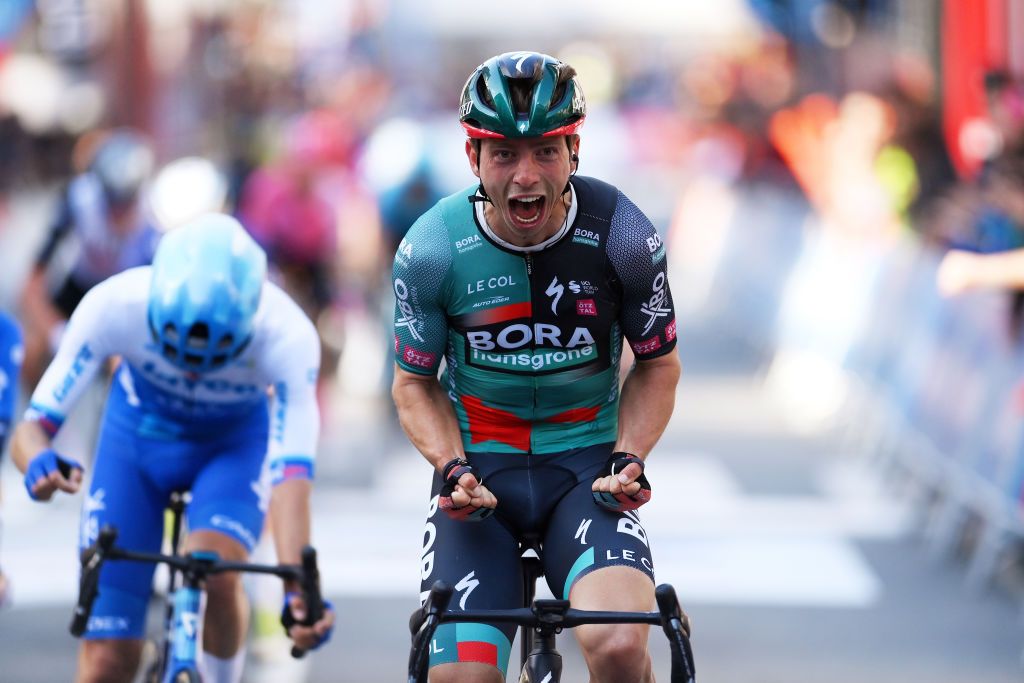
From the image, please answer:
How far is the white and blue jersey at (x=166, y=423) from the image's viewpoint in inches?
233

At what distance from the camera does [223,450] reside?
21.3ft

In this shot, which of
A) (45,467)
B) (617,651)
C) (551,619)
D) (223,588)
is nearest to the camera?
(551,619)

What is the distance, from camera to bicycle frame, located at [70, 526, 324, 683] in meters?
5.31

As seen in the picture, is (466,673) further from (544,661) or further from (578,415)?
(578,415)

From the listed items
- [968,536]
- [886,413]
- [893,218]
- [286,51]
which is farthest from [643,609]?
[286,51]

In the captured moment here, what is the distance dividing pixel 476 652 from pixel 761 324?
15.7m

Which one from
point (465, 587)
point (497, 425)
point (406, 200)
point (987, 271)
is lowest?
point (465, 587)

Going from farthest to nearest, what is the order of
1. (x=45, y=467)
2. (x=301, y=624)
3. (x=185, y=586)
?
(x=185, y=586), (x=45, y=467), (x=301, y=624)

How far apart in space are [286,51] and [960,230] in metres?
36.2

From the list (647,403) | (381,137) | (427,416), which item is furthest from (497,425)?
(381,137)

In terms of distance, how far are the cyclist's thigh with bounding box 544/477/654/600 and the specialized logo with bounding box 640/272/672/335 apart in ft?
1.57

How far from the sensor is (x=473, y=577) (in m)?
5.06

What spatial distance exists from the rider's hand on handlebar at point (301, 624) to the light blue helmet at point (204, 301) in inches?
31.0

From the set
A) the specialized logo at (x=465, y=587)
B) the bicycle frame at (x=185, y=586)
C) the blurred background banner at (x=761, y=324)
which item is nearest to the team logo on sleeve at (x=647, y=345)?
the specialized logo at (x=465, y=587)
